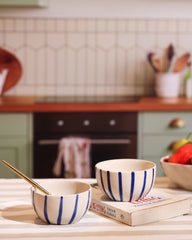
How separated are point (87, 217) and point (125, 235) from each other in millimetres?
126

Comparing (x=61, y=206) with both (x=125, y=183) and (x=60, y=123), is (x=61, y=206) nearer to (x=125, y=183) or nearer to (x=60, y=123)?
(x=125, y=183)

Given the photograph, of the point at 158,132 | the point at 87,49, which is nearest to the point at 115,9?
the point at 87,49

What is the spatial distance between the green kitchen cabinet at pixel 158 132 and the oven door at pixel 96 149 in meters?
0.07

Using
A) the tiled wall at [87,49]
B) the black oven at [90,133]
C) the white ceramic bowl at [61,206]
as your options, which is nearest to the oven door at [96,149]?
the black oven at [90,133]

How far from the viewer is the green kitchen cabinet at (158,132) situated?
2633mm

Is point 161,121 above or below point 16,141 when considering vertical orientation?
above

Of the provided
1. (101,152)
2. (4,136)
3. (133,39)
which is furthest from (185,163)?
(133,39)

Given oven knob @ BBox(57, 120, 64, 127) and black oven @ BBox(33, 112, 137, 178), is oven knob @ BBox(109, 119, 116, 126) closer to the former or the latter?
black oven @ BBox(33, 112, 137, 178)

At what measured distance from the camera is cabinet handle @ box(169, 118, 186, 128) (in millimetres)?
2620

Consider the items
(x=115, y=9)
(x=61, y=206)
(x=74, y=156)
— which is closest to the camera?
(x=61, y=206)

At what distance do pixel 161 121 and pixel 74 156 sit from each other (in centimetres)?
59

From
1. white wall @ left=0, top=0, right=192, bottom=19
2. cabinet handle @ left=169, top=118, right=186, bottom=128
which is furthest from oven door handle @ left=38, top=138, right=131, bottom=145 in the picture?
white wall @ left=0, top=0, right=192, bottom=19

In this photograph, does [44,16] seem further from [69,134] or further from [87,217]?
[87,217]

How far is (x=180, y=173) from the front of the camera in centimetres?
108
